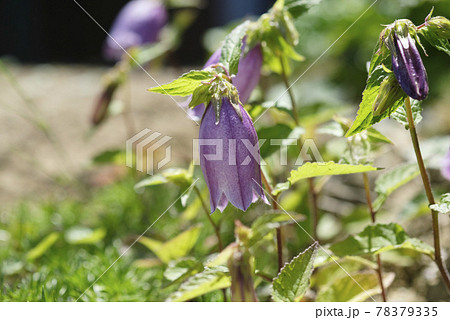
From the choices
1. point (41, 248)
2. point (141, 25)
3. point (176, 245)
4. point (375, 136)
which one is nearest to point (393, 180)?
point (375, 136)

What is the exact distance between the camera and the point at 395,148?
1.74m

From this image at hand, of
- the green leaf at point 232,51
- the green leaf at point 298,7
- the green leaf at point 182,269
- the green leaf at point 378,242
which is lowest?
the green leaf at point 182,269

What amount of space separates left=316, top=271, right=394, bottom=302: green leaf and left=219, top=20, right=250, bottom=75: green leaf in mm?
398

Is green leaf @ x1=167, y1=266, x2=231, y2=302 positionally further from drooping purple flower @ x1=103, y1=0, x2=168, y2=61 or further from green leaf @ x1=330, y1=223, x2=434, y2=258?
drooping purple flower @ x1=103, y1=0, x2=168, y2=61

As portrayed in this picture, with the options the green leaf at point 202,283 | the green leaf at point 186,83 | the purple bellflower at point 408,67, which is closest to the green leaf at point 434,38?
the purple bellflower at point 408,67

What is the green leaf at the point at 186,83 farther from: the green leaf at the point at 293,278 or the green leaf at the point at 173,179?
the green leaf at the point at 293,278

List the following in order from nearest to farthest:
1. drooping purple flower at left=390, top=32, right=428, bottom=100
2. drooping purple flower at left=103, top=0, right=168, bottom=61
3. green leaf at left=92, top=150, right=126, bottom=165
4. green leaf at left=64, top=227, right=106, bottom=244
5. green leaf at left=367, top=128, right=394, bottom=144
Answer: drooping purple flower at left=390, top=32, right=428, bottom=100 → green leaf at left=367, top=128, right=394, bottom=144 → green leaf at left=64, top=227, right=106, bottom=244 → green leaf at left=92, top=150, right=126, bottom=165 → drooping purple flower at left=103, top=0, right=168, bottom=61

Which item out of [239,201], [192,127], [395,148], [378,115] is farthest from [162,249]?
[192,127]

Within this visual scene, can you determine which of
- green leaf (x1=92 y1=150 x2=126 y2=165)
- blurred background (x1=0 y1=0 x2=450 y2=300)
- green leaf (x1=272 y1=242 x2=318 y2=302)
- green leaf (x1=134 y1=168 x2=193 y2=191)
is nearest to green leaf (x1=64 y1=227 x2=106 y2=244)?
blurred background (x1=0 y1=0 x2=450 y2=300)

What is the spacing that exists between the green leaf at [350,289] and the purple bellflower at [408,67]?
1.22ft

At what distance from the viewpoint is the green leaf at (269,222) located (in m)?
0.82

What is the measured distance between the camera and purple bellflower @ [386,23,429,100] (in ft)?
2.24

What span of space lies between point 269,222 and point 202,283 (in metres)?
0.14
